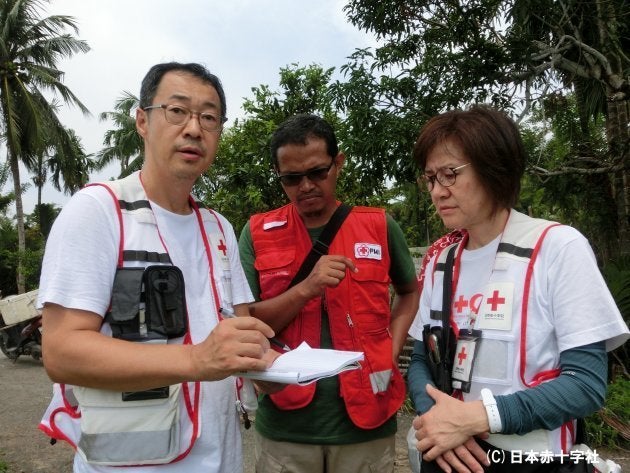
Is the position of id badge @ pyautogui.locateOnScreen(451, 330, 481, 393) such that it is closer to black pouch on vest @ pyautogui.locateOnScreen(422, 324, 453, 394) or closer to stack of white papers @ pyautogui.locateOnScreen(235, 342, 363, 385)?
black pouch on vest @ pyautogui.locateOnScreen(422, 324, 453, 394)

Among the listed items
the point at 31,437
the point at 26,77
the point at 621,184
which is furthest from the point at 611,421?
the point at 26,77

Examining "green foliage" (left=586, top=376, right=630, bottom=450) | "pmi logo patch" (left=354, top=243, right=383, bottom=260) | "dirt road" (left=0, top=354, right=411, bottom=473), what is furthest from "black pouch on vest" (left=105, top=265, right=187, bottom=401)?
"green foliage" (left=586, top=376, right=630, bottom=450)

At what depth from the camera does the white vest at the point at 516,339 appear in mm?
1634

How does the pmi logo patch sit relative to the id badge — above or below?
above

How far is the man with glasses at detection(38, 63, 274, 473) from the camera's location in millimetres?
1418

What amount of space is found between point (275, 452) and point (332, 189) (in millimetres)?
1258

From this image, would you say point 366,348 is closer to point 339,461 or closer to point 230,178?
point 339,461

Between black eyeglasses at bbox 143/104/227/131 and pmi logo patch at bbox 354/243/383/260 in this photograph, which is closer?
black eyeglasses at bbox 143/104/227/131

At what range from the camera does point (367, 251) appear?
2604 millimetres

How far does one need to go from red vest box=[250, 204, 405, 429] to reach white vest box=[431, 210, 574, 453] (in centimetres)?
72

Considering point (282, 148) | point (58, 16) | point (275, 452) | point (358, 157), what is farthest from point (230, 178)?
point (58, 16)

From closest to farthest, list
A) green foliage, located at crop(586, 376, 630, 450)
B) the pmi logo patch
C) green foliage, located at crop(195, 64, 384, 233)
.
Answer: the pmi logo patch → green foliage, located at crop(586, 376, 630, 450) → green foliage, located at crop(195, 64, 384, 233)

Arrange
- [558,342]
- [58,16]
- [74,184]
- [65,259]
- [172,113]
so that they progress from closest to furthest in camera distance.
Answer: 1. [65,259]
2. [558,342]
3. [172,113]
4. [58,16]
5. [74,184]

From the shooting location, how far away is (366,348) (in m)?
2.45
